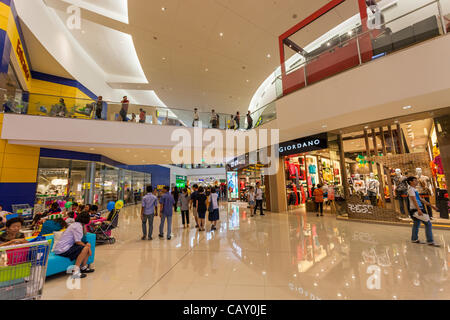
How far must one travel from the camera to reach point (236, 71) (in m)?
12.3

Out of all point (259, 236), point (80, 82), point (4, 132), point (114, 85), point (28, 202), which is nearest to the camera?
point (259, 236)

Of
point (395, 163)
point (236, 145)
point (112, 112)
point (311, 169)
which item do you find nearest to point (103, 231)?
point (112, 112)

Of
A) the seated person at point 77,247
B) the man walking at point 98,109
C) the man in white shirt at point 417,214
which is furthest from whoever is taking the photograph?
the man walking at point 98,109

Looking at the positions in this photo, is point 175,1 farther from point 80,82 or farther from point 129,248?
point 129,248

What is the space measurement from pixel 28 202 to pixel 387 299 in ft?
39.3

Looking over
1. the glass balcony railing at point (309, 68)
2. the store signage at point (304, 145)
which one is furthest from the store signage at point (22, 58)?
the store signage at point (304, 145)

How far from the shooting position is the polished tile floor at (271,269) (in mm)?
2572

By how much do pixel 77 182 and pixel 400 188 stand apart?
47.4 ft

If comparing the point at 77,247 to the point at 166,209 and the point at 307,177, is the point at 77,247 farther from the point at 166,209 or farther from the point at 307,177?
the point at 307,177

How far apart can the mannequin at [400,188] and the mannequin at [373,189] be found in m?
0.52

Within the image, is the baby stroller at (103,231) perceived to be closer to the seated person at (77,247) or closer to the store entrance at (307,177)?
the seated person at (77,247)

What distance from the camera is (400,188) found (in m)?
6.51

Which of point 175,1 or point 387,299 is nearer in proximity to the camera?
point 387,299
